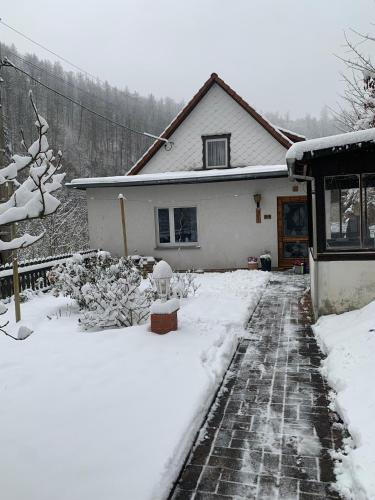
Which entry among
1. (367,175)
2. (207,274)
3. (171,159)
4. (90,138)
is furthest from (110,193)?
(90,138)

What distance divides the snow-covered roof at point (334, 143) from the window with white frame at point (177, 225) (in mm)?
7387

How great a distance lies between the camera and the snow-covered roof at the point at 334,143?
20.5 ft

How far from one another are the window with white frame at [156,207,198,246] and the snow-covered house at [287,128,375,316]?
7155mm

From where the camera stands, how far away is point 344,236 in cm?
735

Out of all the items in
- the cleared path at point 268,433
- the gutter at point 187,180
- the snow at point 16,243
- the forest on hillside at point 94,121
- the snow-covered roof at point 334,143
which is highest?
the forest on hillside at point 94,121

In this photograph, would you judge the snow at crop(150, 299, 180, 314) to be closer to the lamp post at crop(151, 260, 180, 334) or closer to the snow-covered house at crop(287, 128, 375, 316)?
the lamp post at crop(151, 260, 180, 334)

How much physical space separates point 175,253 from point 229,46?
1702 cm

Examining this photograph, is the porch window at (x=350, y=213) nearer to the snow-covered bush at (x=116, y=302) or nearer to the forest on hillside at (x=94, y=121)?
the snow-covered bush at (x=116, y=302)

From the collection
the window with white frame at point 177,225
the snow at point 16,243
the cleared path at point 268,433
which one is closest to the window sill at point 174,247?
the window with white frame at point 177,225

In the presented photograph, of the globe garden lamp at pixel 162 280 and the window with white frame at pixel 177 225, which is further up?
the window with white frame at pixel 177 225

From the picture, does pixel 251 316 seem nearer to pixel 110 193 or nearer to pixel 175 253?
pixel 175 253

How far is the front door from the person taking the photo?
1291cm

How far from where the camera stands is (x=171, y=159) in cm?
1544

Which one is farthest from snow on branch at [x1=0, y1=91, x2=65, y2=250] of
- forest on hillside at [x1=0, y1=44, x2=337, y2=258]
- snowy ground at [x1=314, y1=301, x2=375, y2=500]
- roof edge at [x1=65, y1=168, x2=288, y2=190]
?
forest on hillside at [x1=0, y1=44, x2=337, y2=258]
